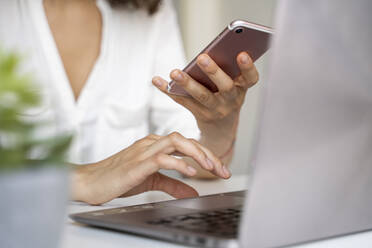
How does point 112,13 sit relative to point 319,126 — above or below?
below

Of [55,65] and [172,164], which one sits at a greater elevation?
[172,164]

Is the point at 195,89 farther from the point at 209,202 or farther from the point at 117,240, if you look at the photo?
the point at 117,240

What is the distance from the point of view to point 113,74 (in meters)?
1.59

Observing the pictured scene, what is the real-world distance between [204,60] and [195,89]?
0.12 metres

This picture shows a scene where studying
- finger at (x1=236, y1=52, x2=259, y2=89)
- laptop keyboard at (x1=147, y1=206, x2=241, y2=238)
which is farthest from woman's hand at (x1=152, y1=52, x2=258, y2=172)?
laptop keyboard at (x1=147, y1=206, x2=241, y2=238)

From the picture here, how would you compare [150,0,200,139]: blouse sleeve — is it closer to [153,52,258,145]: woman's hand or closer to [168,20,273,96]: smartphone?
[153,52,258,145]: woman's hand

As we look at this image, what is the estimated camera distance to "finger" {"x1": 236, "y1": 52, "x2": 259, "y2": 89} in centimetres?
89

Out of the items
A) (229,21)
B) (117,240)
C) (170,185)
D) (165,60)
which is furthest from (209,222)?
(229,21)

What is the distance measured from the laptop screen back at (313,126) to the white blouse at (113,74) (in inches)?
37.9

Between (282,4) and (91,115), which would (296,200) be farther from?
(91,115)

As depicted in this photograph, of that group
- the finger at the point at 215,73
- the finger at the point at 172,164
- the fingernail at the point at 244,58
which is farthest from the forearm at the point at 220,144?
the finger at the point at 172,164

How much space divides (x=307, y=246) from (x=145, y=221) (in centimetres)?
17

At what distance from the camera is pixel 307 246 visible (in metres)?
0.48

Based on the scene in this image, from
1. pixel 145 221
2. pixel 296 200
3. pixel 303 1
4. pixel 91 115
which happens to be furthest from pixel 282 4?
pixel 91 115
